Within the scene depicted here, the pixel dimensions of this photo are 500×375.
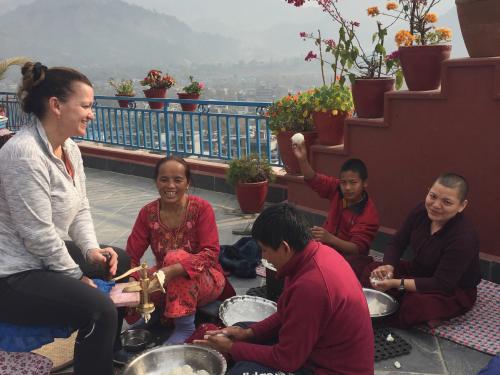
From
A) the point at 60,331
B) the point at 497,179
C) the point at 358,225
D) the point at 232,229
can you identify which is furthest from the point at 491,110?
the point at 60,331

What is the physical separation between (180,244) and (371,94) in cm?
243

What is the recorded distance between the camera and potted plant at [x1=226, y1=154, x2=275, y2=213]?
19.8 feet

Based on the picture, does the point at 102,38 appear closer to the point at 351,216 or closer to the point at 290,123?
the point at 290,123

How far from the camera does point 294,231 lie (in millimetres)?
2156

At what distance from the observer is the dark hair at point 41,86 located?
2.46 metres

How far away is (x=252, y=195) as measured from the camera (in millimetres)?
6094

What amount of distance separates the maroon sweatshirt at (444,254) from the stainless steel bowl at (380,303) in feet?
0.69

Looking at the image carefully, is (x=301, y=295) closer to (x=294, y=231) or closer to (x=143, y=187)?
(x=294, y=231)

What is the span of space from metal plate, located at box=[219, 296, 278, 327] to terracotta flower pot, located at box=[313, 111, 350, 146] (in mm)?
2319

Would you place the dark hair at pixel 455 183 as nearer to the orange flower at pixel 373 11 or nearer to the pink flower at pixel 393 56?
the pink flower at pixel 393 56

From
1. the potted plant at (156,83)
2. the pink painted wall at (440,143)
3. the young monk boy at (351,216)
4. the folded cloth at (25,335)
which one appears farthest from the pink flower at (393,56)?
the potted plant at (156,83)

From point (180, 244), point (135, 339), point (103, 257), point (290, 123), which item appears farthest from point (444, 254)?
point (290, 123)

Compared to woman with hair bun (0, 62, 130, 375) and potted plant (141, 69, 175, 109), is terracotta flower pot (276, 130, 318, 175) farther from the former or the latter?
potted plant (141, 69, 175, 109)

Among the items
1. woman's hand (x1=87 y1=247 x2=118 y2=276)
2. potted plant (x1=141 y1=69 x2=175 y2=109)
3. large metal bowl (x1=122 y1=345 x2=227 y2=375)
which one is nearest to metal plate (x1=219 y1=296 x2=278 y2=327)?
large metal bowl (x1=122 y1=345 x2=227 y2=375)
